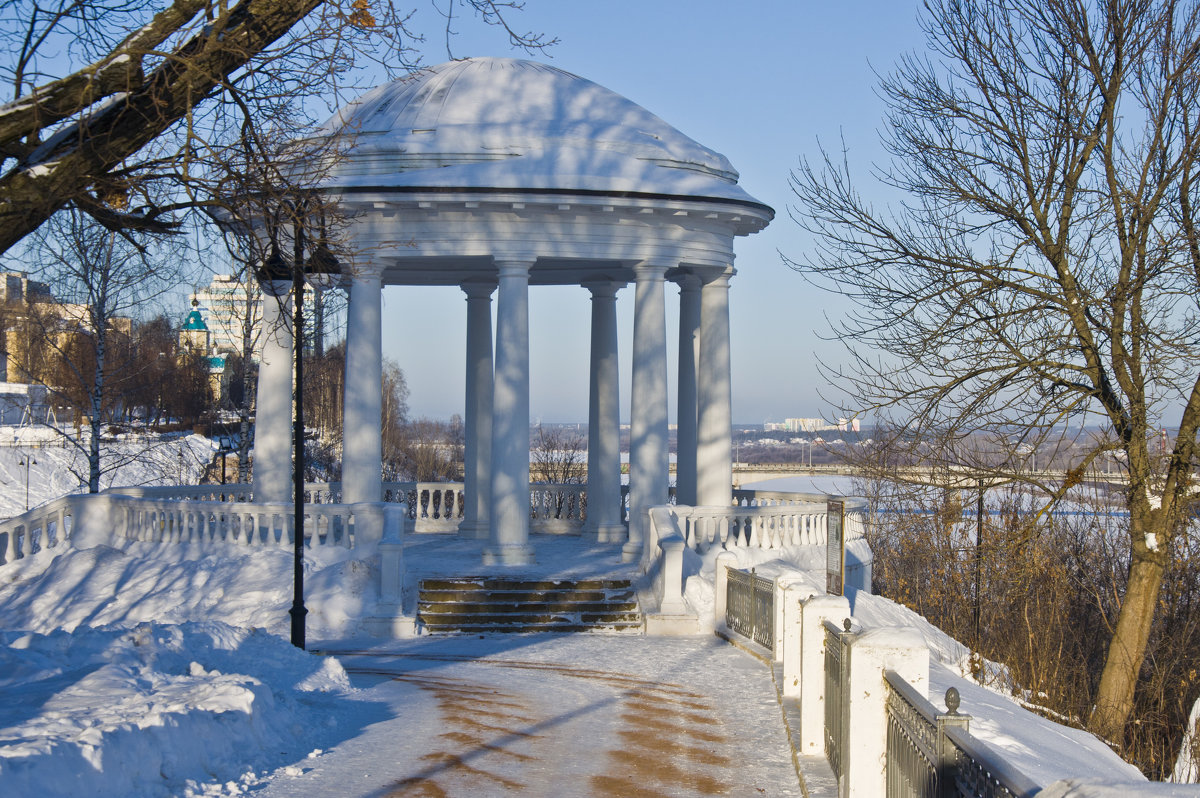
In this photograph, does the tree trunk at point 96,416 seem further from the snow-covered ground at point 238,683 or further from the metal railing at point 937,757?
the metal railing at point 937,757

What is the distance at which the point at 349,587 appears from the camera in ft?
75.4

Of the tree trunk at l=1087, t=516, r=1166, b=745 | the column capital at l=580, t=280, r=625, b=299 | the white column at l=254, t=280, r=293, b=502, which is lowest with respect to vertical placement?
the tree trunk at l=1087, t=516, r=1166, b=745

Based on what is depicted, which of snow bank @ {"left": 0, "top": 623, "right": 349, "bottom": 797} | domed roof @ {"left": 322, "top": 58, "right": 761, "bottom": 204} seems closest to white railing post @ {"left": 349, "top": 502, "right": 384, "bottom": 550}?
domed roof @ {"left": 322, "top": 58, "right": 761, "bottom": 204}

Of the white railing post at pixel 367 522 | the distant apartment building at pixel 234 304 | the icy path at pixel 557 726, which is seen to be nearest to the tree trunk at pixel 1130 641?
the icy path at pixel 557 726

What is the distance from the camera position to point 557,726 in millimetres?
14320

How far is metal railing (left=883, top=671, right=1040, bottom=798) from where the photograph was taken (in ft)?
19.1

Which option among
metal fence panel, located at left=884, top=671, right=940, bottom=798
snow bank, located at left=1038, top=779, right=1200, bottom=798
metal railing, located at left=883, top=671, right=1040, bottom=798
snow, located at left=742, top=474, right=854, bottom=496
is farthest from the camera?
snow, located at left=742, top=474, right=854, bottom=496

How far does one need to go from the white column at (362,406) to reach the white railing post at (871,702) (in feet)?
57.7

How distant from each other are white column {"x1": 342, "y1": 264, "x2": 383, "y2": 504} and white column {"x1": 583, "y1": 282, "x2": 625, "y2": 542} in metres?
7.19

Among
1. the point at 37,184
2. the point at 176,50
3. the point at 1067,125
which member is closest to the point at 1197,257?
the point at 1067,125

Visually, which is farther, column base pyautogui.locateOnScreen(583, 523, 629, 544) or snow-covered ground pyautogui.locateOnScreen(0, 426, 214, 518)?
snow-covered ground pyautogui.locateOnScreen(0, 426, 214, 518)

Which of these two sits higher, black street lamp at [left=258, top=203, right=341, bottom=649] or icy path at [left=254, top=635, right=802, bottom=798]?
black street lamp at [left=258, top=203, right=341, bottom=649]

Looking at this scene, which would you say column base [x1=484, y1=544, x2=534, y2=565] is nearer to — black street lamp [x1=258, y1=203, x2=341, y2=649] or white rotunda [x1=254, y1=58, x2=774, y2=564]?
white rotunda [x1=254, y1=58, x2=774, y2=564]

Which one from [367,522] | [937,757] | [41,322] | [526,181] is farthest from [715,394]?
[937,757]
